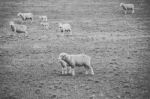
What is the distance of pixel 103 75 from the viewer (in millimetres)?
12883

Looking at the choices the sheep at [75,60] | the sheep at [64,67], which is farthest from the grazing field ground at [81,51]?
the sheep at [75,60]

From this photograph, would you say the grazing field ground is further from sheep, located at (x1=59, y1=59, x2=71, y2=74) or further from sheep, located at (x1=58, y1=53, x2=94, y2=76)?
sheep, located at (x1=58, y1=53, x2=94, y2=76)

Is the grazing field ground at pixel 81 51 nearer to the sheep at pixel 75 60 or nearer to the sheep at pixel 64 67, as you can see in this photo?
the sheep at pixel 64 67

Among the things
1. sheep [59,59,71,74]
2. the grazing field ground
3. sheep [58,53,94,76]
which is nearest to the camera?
the grazing field ground

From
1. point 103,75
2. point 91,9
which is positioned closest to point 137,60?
point 103,75

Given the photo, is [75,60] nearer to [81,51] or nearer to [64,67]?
[64,67]

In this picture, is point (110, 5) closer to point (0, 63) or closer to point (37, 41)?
point (37, 41)

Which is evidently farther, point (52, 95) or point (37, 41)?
point (37, 41)

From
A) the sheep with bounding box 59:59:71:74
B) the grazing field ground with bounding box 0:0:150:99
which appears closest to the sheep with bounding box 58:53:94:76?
the sheep with bounding box 59:59:71:74

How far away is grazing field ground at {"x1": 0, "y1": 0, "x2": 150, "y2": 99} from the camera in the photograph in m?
11.1

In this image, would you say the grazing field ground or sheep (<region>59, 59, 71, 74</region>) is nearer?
the grazing field ground

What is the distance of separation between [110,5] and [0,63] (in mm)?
25435

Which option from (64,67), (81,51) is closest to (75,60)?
(64,67)

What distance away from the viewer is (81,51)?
17578mm
